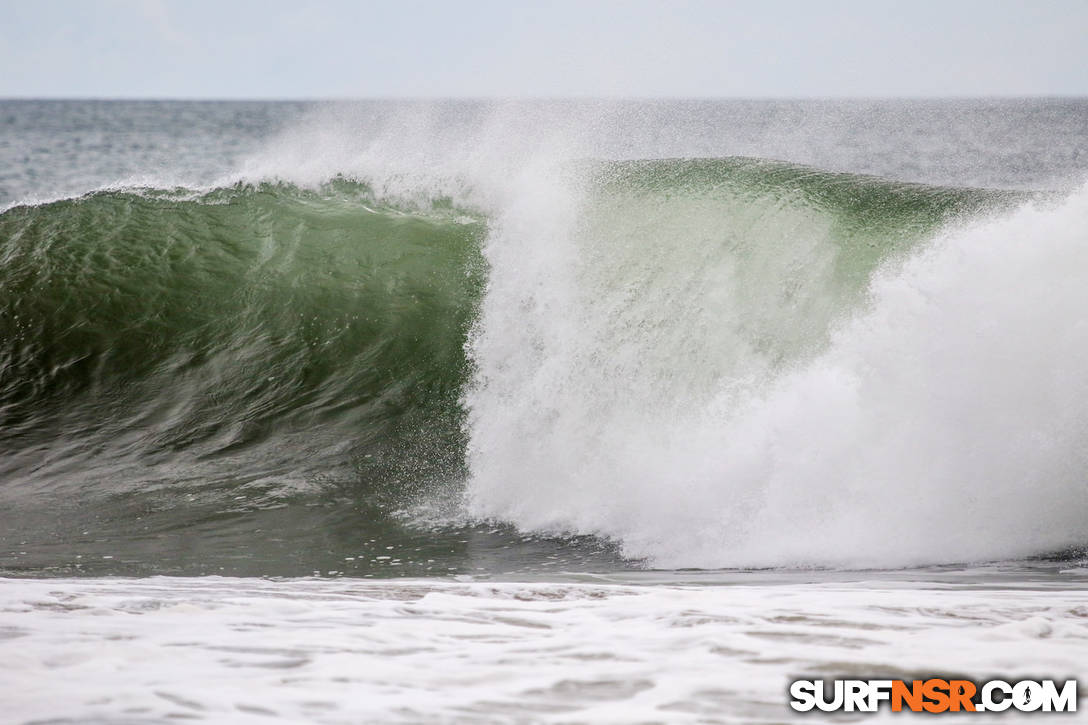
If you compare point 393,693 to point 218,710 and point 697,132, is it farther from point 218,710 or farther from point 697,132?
point 697,132

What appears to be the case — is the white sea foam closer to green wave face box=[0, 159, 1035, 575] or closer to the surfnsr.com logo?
the surfnsr.com logo

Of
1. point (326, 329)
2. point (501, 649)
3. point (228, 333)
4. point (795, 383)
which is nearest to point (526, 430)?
point (795, 383)

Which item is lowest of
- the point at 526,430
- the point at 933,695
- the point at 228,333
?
the point at 933,695

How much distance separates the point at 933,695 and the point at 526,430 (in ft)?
12.0

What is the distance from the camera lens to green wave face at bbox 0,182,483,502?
6.90 metres

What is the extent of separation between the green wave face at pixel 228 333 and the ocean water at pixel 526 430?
3 cm

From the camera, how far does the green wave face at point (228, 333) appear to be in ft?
22.6

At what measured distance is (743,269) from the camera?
6.96 m

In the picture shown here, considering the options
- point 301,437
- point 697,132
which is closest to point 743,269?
point 301,437

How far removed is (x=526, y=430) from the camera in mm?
6090

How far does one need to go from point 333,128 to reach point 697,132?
62.0 feet

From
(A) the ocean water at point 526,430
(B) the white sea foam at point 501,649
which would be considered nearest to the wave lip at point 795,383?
(A) the ocean water at point 526,430

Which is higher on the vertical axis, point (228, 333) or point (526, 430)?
point (228, 333)

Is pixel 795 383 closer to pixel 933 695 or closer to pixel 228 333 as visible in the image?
pixel 933 695
